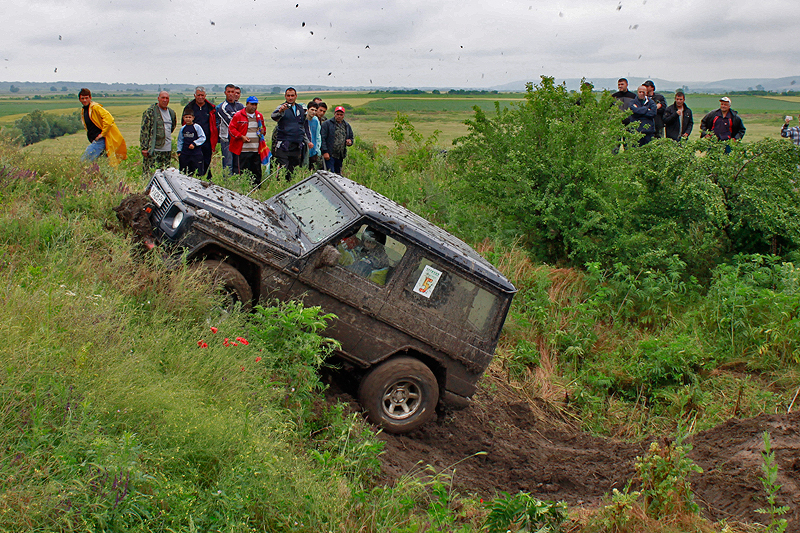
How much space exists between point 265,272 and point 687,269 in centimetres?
829

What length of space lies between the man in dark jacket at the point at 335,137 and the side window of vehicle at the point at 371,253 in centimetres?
685

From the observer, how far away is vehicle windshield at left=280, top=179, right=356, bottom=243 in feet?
18.4

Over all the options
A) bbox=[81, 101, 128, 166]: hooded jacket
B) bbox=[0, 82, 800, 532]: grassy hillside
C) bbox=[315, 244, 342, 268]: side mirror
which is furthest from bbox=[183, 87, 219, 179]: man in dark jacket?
bbox=[315, 244, 342, 268]: side mirror

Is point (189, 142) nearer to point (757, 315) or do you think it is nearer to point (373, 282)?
point (373, 282)

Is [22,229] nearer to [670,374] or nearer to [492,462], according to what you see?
[492,462]

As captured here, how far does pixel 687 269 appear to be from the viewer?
10.6 m

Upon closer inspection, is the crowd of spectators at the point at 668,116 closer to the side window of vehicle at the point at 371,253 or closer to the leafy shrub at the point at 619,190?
the leafy shrub at the point at 619,190

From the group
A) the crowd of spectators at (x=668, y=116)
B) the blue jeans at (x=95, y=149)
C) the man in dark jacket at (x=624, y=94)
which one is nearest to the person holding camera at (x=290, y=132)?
the blue jeans at (x=95, y=149)

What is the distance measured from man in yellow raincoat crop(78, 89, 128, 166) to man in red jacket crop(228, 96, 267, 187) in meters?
1.80

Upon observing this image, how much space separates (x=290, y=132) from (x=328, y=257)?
6.41m

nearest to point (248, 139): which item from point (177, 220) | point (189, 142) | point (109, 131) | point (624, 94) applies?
point (189, 142)

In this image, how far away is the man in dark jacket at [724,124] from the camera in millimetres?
12797

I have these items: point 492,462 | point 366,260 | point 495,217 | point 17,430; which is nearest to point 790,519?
point 492,462

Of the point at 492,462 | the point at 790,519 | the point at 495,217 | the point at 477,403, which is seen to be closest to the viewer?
the point at 790,519
